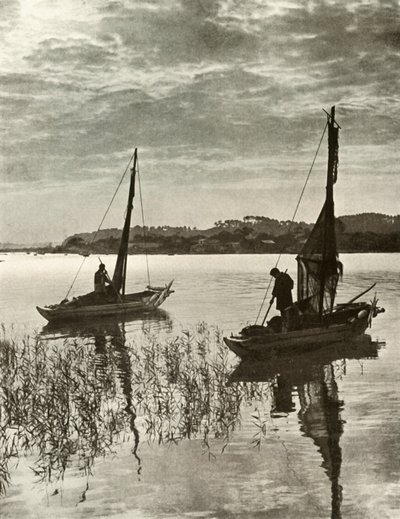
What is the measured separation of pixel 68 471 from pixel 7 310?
25.6 metres

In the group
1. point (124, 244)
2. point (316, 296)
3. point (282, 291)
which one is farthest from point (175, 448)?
point (124, 244)

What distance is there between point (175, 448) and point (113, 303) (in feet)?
58.4

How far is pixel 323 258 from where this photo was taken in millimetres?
17297

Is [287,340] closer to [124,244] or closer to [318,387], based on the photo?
[318,387]

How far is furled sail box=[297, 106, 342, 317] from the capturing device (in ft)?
56.4

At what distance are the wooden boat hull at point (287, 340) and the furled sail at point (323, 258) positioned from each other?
752 millimetres

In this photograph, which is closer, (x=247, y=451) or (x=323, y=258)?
(x=247, y=451)

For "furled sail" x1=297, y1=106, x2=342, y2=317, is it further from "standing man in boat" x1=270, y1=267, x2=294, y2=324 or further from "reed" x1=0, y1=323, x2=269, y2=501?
"reed" x1=0, y1=323, x2=269, y2=501

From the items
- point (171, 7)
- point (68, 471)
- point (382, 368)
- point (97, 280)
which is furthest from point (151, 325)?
point (68, 471)

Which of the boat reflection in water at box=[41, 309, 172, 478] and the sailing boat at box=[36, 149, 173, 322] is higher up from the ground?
the sailing boat at box=[36, 149, 173, 322]

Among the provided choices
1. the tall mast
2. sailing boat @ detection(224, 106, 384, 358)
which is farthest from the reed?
the tall mast

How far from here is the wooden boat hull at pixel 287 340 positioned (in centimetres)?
1569

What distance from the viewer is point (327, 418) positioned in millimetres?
10797

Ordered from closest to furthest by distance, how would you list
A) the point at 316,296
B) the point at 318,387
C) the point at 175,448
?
the point at 175,448
the point at 318,387
the point at 316,296
